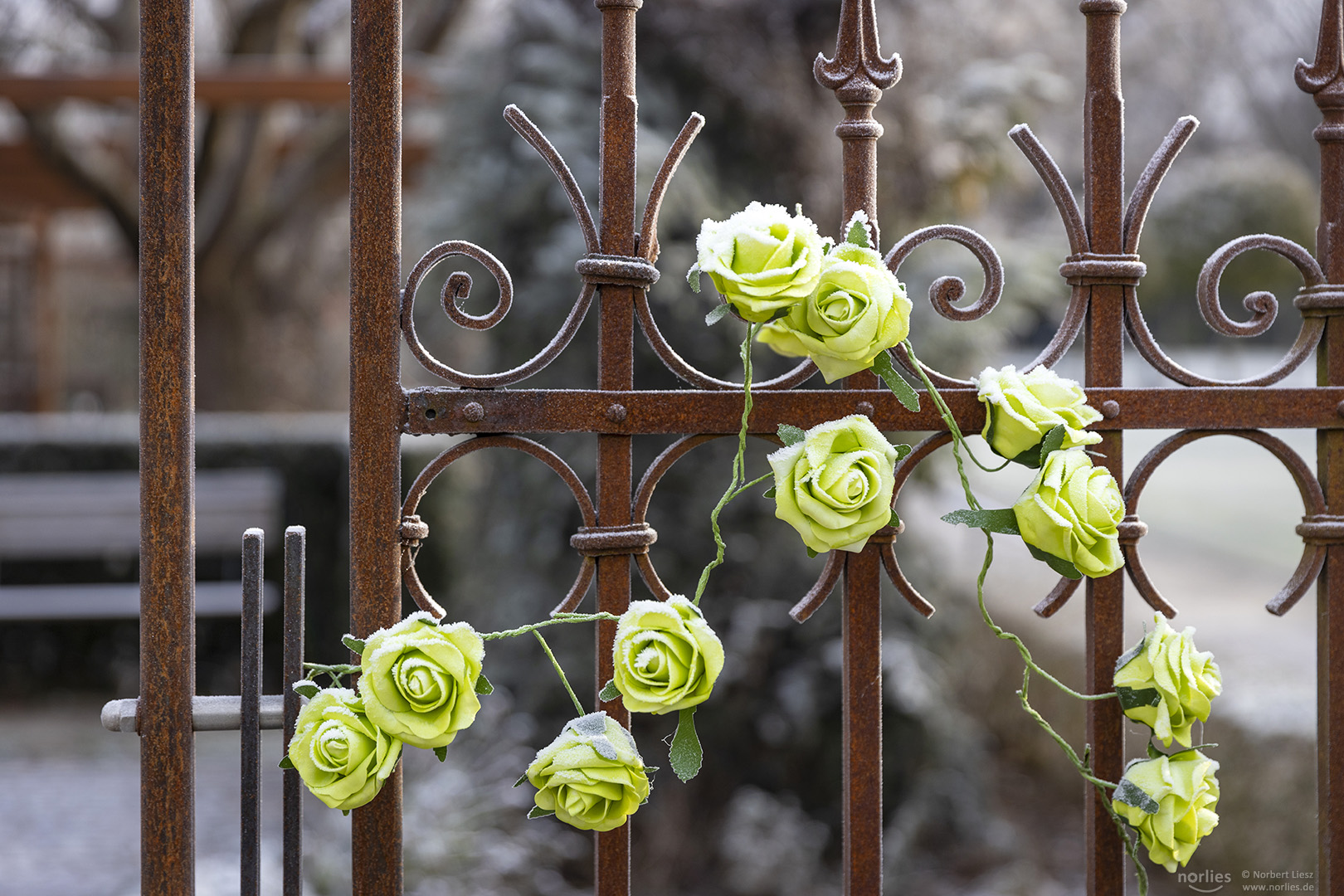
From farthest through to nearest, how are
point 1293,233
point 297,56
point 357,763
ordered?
point 297,56 < point 1293,233 < point 357,763

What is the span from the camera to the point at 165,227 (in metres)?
1.10

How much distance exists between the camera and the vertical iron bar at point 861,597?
1.13 metres

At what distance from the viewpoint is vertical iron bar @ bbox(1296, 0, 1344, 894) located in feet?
3.92

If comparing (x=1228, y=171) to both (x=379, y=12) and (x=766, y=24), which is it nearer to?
(x=766, y=24)

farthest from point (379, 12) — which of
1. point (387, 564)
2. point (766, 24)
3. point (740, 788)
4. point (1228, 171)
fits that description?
point (1228, 171)

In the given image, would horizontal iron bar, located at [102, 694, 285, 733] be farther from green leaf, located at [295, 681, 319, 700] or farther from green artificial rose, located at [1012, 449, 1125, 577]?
green artificial rose, located at [1012, 449, 1125, 577]

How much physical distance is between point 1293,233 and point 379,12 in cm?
798

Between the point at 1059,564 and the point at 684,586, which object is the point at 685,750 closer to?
the point at 1059,564

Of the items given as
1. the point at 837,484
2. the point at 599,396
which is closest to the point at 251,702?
the point at 599,396

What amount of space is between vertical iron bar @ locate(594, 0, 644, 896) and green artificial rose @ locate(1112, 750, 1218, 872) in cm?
54

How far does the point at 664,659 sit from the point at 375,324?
47 cm

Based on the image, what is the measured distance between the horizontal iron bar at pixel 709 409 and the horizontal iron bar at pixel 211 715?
33cm

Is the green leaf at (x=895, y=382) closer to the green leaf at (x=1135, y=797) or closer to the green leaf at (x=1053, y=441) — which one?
the green leaf at (x=1053, y=441)

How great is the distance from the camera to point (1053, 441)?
3.40 feet
